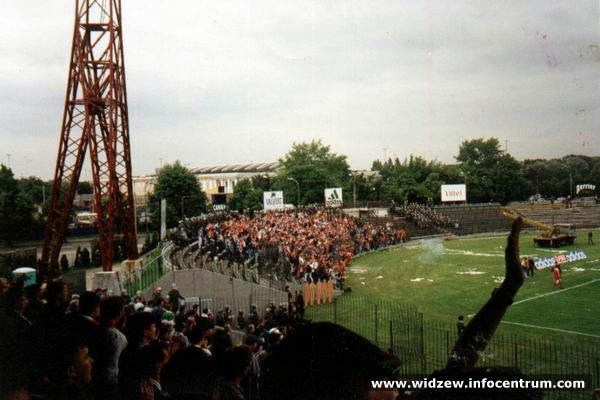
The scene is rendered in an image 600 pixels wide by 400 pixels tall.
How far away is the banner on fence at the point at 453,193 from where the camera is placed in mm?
66375

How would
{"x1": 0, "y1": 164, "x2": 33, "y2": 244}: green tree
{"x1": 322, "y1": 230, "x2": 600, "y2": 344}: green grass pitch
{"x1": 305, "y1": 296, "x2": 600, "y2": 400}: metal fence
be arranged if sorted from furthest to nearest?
{"x1": 0, "y1": 164, "x2": 33, "y2": 244}: green tree, {"x1": 322, "y1": 230, "x2": 600, "y2": 344}: green grass pitch, {"x1": 305, "y1": 296, "x2": 600, "y2": 400}: metal fence

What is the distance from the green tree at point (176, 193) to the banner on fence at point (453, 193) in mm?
29690

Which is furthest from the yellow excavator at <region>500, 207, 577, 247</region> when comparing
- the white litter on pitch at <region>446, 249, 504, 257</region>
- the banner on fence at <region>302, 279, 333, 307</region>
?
the banner on fence at <region>302, 279, 333, 307</region>

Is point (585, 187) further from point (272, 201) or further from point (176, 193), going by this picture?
point (176, 193)

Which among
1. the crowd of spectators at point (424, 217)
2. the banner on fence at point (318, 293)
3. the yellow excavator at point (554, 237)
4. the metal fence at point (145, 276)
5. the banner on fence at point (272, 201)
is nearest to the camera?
the metal fence at point (145, 276)

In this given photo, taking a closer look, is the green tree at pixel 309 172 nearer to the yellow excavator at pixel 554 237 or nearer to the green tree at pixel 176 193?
the green tree at pixel 176 193

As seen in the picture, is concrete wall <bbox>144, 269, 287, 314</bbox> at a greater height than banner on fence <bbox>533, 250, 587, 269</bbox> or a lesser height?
greater

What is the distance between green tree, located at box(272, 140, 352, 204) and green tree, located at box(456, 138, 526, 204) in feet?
56.8

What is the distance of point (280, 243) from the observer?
2433 centimetres

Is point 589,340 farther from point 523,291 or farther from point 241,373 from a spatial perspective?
point 241,373

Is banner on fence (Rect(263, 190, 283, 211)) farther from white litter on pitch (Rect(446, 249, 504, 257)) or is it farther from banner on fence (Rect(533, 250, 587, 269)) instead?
banner on fence (Rect(533, 250, 587, 269))

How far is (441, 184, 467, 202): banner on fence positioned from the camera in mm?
66375

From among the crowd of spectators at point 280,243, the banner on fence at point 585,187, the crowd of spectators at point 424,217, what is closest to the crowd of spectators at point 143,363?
the crowd of spectators at point 280,243

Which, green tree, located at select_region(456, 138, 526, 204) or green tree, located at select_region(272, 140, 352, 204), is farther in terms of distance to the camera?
green tree, located at select_region(456, 138, 526, 204)
